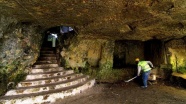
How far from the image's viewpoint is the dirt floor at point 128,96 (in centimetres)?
548

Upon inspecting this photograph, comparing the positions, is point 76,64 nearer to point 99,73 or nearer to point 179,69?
point 99,73

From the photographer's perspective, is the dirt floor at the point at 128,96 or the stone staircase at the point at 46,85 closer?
the stone staircase at the point at 46,85

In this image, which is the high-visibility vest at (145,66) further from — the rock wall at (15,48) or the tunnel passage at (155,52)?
the rock wall at (15,48)

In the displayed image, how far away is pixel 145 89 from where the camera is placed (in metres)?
7.14

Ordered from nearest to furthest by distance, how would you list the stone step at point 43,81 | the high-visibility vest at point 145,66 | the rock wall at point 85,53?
the stone step at point 43,81
the high-visibility vest at point 145,66
the rock wall at point 85,53

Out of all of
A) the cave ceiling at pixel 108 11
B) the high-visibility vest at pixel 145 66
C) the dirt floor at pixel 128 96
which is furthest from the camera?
the high-visibility vest at pixel 145 66

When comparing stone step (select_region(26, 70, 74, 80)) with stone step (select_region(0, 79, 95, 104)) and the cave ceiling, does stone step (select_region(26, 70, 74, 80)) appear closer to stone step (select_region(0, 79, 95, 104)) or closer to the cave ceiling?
stone step (select_region(0, 79, 95, 104))

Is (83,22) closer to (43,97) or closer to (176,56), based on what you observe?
(43,97)

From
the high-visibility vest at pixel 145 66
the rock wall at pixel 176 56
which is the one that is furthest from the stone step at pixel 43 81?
the rock wall at pixel 176 56

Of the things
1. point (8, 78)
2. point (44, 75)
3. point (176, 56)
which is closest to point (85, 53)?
point (44, 75)

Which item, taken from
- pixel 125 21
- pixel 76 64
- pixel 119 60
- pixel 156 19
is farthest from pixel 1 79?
pixel 119 60

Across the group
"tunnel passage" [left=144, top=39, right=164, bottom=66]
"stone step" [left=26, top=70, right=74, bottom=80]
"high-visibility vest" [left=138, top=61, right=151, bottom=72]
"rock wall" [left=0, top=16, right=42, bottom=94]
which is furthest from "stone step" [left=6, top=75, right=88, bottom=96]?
"tunnel passage" [left=144, top=39, right=164, bottom=66]

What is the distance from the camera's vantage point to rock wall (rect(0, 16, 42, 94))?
524 centimetres

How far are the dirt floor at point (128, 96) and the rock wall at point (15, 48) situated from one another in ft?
6.91
